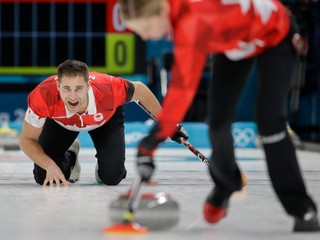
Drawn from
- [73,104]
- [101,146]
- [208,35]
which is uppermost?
[208,35]

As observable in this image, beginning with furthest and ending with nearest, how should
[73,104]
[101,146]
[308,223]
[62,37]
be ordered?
[62,37] → [101,146] → [73,104] → [308,223]

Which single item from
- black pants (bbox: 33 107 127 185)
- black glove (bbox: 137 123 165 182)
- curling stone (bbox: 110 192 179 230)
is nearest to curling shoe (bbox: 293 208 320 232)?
curling stone (bbox: 110 192 179 230)

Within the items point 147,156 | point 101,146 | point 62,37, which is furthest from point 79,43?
point 147,156

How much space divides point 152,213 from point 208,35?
0.59 meters

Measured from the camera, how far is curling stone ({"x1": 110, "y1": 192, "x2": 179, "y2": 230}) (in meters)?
2.30

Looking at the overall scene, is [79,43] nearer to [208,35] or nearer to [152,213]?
[152,213]

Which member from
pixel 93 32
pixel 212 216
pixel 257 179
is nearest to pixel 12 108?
pixel 93 32

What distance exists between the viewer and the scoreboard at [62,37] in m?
8.84

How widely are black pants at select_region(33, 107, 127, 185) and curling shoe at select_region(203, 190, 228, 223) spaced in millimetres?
1477

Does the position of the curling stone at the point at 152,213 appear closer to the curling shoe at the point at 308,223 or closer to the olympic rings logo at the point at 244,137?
the curling shoe at the point at 308,223

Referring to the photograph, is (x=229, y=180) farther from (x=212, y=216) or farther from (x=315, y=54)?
(x=315, y=54)

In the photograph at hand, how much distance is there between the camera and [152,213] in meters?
2.31

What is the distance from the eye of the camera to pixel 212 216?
7.98 feet

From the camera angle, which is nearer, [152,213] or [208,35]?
[208,35]
